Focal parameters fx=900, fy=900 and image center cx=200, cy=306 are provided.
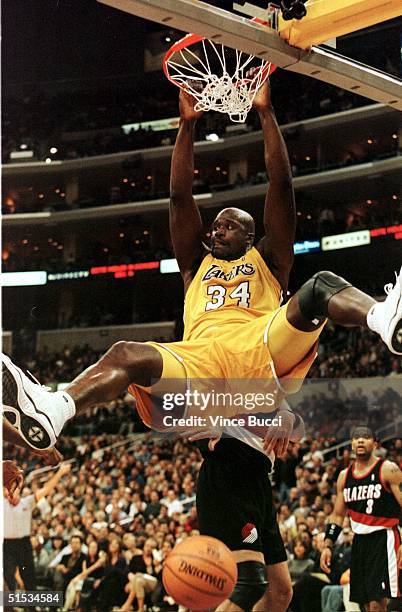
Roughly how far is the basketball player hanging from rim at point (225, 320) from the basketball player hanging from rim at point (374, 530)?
743mm

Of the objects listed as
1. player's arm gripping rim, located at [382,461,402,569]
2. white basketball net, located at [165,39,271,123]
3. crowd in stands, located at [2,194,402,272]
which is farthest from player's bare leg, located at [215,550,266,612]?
white basketball net, located at [165,39,271,123]

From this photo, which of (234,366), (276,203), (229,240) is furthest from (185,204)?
(234,366)

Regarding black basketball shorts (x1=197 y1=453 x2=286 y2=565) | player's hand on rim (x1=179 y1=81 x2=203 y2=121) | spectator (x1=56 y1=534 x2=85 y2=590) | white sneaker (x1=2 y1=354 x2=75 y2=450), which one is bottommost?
spectator (x1=56 y1=534 x2=85 y2=590)

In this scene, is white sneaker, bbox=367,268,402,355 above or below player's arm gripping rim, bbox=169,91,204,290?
below

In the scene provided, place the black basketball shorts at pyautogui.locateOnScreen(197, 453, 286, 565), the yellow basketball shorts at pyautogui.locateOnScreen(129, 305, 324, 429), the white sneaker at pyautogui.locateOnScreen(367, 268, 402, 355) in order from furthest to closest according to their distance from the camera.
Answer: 1. the black basketball shorts at pyautogui.locateOnScreen(197, 453, 286, 565)
2. the yellow basketball shorts at pyautogui.locateOnScreen(129, 305, 324, 429)
3. the white sneaker at pyautogui.locateOnScreen(367, 268, 402, 355)

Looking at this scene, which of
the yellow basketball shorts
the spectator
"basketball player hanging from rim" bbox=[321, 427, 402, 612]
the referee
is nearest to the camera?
the yellow basketball shorts

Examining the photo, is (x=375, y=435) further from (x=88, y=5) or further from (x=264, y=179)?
(x=88, y=5)

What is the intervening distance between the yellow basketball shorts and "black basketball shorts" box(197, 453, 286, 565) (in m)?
0.32

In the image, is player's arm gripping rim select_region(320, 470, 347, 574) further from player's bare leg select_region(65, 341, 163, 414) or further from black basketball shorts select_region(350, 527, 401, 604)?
player's bare leg select_region(65, 341, 163, 414)

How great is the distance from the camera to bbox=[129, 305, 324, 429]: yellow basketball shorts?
4617mm

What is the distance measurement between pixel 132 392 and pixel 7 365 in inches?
34.9

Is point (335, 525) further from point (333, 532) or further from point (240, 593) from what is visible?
point (240, 593)

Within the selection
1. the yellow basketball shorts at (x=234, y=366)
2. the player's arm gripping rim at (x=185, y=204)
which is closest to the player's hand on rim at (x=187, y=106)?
the player's arm gripping rim at (x=185, y=204)

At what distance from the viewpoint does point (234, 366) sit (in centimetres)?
479
